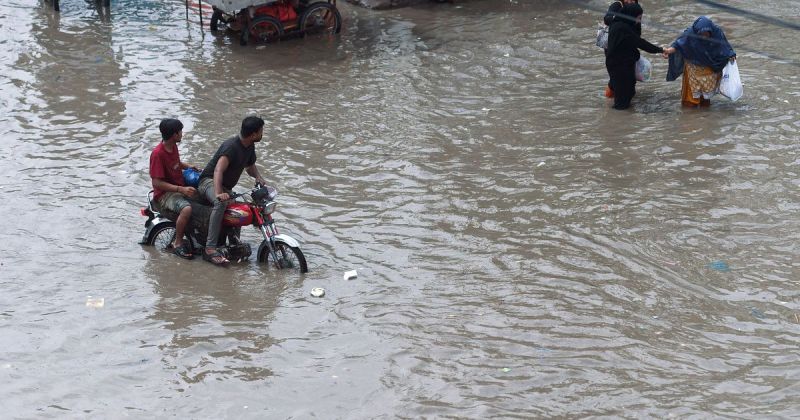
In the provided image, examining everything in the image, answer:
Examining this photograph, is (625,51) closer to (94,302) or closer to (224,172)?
(224,172)

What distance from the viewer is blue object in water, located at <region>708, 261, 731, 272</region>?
7.32 metres

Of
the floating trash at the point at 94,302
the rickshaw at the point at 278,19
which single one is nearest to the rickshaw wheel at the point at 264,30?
the rickshaw at the point at 278,19

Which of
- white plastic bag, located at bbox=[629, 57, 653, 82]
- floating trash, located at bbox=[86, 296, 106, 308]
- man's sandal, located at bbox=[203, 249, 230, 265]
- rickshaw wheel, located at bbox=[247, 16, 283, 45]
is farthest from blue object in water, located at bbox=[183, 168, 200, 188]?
rickshaw wheel, located at bbox=[247, 16, 283, 45]

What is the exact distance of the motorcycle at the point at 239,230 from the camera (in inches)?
302

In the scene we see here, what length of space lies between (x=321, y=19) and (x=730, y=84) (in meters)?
6.54

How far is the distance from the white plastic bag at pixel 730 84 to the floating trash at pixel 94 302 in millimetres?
7339

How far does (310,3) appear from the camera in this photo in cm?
1452

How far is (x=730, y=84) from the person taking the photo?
10.7m

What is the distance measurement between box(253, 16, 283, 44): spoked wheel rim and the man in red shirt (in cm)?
647

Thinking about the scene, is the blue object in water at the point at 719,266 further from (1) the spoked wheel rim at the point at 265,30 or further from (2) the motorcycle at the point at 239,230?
(1) the spoked wheel rim at the point at 265,30

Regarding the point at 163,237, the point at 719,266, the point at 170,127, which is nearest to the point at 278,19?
the point at 163,237

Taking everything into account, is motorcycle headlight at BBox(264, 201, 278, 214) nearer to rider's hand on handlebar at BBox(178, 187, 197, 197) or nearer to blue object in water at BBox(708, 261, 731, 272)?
rider's hand on handlebar at BBox(178, 187, 197, 197)

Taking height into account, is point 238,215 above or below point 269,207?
below

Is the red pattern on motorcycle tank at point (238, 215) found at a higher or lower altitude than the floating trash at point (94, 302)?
higher
